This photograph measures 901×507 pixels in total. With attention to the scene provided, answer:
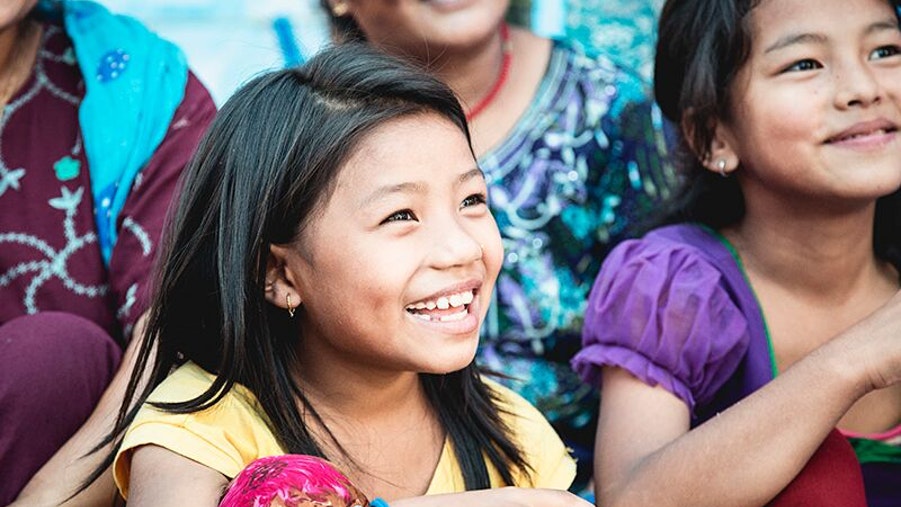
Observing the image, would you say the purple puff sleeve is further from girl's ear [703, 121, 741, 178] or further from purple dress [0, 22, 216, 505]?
purple dress [0, 22, 216, 505]

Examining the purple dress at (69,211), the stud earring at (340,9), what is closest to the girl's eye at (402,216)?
the purple dress at (69,211)

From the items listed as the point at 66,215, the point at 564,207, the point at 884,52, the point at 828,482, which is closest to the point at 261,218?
the point at 66,215

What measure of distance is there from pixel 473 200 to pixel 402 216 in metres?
0.14

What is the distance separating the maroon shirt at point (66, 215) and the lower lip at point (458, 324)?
0.65 m

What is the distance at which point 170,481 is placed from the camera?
6.74 ft

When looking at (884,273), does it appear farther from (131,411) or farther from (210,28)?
(210,28)

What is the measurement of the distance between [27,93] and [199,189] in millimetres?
653

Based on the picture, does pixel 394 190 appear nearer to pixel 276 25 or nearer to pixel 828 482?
pixel 828 482

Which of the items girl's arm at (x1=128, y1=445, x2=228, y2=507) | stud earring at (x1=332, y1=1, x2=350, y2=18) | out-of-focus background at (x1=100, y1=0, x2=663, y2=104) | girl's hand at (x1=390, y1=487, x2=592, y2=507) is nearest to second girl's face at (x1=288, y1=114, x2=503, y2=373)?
girl's hand at (x1=390, y1=487, x2=592, y2=507)

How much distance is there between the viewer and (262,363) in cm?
227

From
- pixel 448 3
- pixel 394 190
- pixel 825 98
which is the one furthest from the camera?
pixel 448 3

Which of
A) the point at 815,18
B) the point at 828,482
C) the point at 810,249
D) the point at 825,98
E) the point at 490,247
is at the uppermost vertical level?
the point at 815,18

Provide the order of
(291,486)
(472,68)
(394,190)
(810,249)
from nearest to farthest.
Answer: (291,486), (394,190), (810,249), (472,68)

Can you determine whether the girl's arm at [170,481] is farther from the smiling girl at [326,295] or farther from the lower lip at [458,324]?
the lower lip at [458,324]
